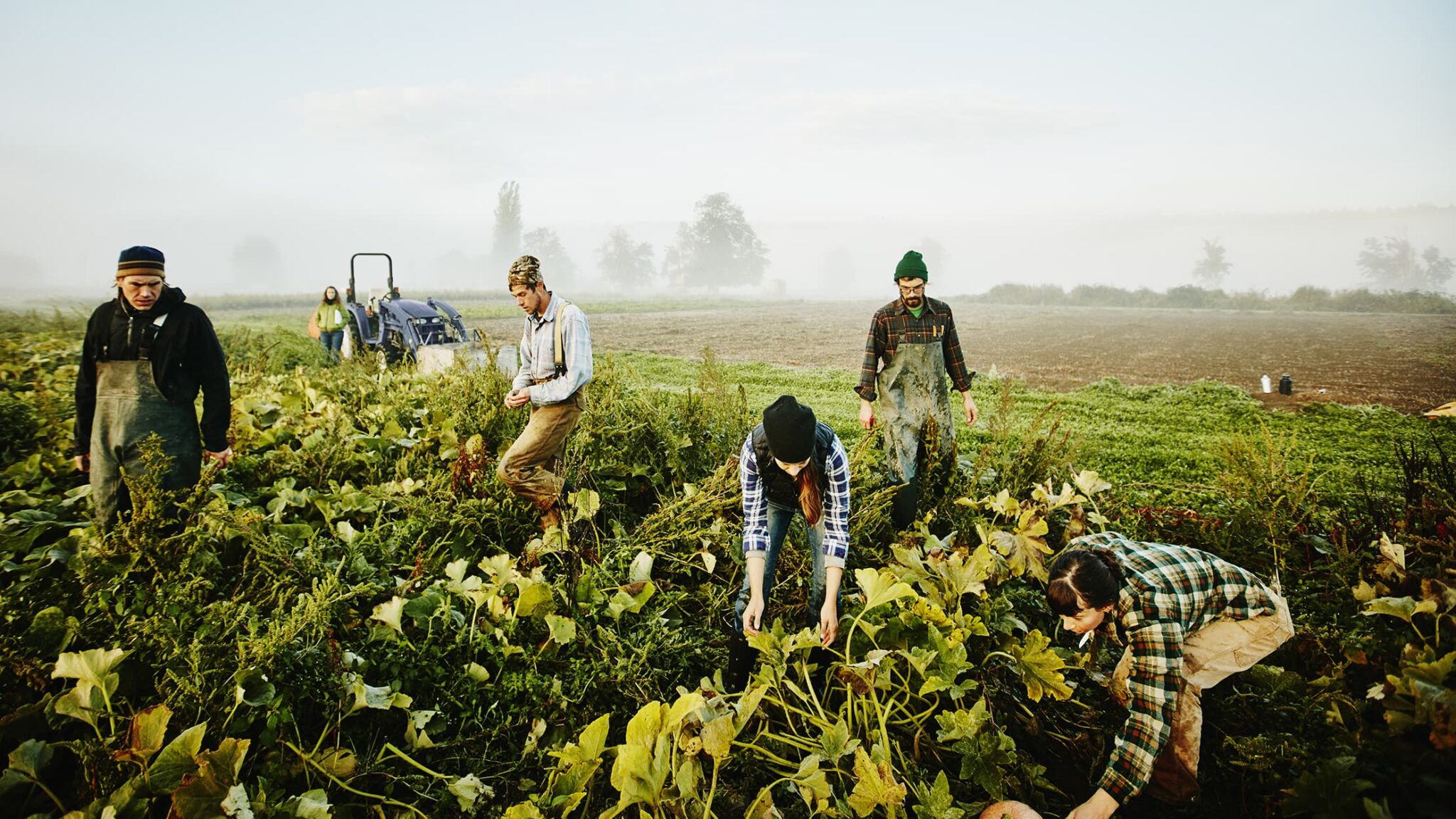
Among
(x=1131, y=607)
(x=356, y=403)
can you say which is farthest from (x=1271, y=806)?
(x=356, y=403)

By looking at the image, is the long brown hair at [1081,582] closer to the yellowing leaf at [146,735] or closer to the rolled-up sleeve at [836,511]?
the rolled-up sleeve at [836,511]

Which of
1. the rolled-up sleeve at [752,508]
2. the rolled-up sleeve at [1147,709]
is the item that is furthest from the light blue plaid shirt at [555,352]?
the rolled-up sleeve at [1147,709]

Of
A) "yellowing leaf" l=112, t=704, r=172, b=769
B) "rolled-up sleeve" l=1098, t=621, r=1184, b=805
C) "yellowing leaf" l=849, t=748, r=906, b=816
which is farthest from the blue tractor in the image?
"rolled-up sleeve" l=1098, t=621, r=1184, b=805

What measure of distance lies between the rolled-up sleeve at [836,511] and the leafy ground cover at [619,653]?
0.65 feet

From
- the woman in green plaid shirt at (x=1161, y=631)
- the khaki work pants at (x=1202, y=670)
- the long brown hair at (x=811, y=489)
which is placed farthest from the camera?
the long brown hair at (x=811, y=489)

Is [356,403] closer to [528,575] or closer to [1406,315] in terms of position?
[528,575]

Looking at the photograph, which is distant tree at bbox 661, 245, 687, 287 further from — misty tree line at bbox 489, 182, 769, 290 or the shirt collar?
the shirt collar

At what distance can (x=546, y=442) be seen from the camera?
357cm

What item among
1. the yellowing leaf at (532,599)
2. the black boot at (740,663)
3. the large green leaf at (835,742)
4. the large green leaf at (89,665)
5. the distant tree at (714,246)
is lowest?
the black boot at (740,663)

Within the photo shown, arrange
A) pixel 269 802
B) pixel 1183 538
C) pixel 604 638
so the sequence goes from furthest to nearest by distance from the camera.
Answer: pixel 1183 538 < pixel 604 638 < pixel 269 802

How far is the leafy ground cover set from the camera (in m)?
1.85

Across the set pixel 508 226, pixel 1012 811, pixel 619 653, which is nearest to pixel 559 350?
pixel 619 653

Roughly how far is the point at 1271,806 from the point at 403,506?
3942 mm

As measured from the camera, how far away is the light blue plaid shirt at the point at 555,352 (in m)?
3.46
